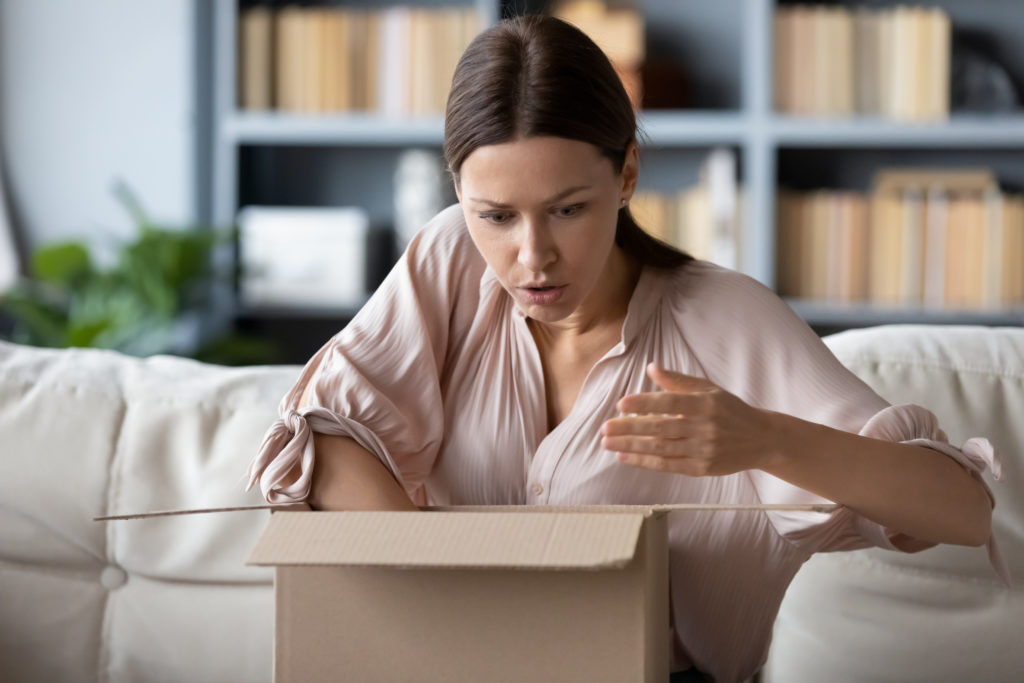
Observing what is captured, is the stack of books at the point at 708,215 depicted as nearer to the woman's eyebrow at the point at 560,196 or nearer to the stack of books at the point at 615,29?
the stack of books at the point at 615,29

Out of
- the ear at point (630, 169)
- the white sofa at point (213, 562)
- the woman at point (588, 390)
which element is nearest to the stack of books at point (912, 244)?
the white sofa at point (213, 562)

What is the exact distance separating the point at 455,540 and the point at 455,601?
62mm

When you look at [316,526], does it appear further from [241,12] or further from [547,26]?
[241,12]

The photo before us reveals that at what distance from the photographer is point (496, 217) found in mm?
1112

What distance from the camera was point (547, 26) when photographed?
3.80 ft

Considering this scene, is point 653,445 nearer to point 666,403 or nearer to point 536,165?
point 666,403

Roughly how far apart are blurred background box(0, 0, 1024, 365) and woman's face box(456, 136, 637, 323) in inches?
73.7

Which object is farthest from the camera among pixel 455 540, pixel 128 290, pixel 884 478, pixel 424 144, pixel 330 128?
pixel 424 144

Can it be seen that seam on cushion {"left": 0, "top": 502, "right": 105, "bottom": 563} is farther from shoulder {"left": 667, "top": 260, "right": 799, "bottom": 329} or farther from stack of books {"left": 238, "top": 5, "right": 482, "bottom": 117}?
stack of books {"left": 238, "top": 5, "right": 482, "bottom": 117}

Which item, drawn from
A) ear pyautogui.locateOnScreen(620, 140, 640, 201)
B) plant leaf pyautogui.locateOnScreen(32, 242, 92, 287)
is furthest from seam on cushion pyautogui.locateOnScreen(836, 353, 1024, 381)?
plant leaf pyautogui.locateOnScreen(32, 242, 92, 287)

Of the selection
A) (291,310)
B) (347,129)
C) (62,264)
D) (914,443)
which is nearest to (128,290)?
(62,264)

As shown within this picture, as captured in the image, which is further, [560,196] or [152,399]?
[152,399]

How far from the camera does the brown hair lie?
1.08 meters

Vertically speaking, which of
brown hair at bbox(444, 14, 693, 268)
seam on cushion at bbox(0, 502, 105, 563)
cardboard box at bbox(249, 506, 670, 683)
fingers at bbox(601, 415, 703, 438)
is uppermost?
brown hair at bbox(444, 14, 693, 268)
